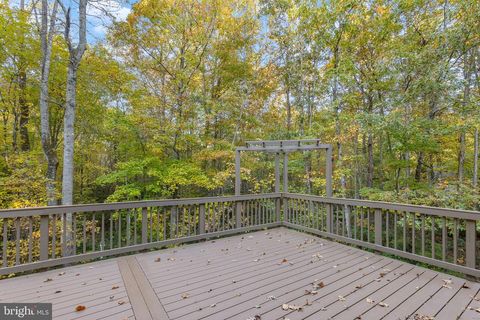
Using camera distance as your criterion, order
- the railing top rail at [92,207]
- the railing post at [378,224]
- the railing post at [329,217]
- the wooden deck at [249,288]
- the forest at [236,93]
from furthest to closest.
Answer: the forest at [236,93]
the railing post at [329,217]
the railing post at [378,224]
the railing top rail at [92,207]
the wooden deck at [249,288]

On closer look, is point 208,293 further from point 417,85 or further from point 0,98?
point 0,98

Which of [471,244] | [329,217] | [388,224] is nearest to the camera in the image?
[471,244]

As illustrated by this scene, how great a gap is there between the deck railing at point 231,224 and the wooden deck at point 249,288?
204 millimetres

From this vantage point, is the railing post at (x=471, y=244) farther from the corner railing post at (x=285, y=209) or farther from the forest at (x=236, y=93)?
the corner railing post at (x=285, y=209)

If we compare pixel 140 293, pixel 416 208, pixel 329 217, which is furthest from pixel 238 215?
pixel 416 208

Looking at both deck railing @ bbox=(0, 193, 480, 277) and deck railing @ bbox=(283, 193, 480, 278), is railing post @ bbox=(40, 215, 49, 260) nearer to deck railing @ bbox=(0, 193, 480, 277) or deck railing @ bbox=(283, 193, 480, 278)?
deck railing @ bbox=(0, 193, 480, 277)

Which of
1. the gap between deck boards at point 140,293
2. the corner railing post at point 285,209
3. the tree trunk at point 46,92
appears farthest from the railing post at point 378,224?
the tree trunk at point 46,92

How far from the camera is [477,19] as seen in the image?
538cm

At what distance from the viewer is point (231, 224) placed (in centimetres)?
501

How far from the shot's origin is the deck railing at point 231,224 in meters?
2.90

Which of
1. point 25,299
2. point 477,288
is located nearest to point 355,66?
point 477,288

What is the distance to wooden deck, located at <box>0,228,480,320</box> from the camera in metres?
2.19

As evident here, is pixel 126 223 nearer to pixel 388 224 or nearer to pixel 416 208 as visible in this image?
pixel 388 224

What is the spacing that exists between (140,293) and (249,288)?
3.90ft
